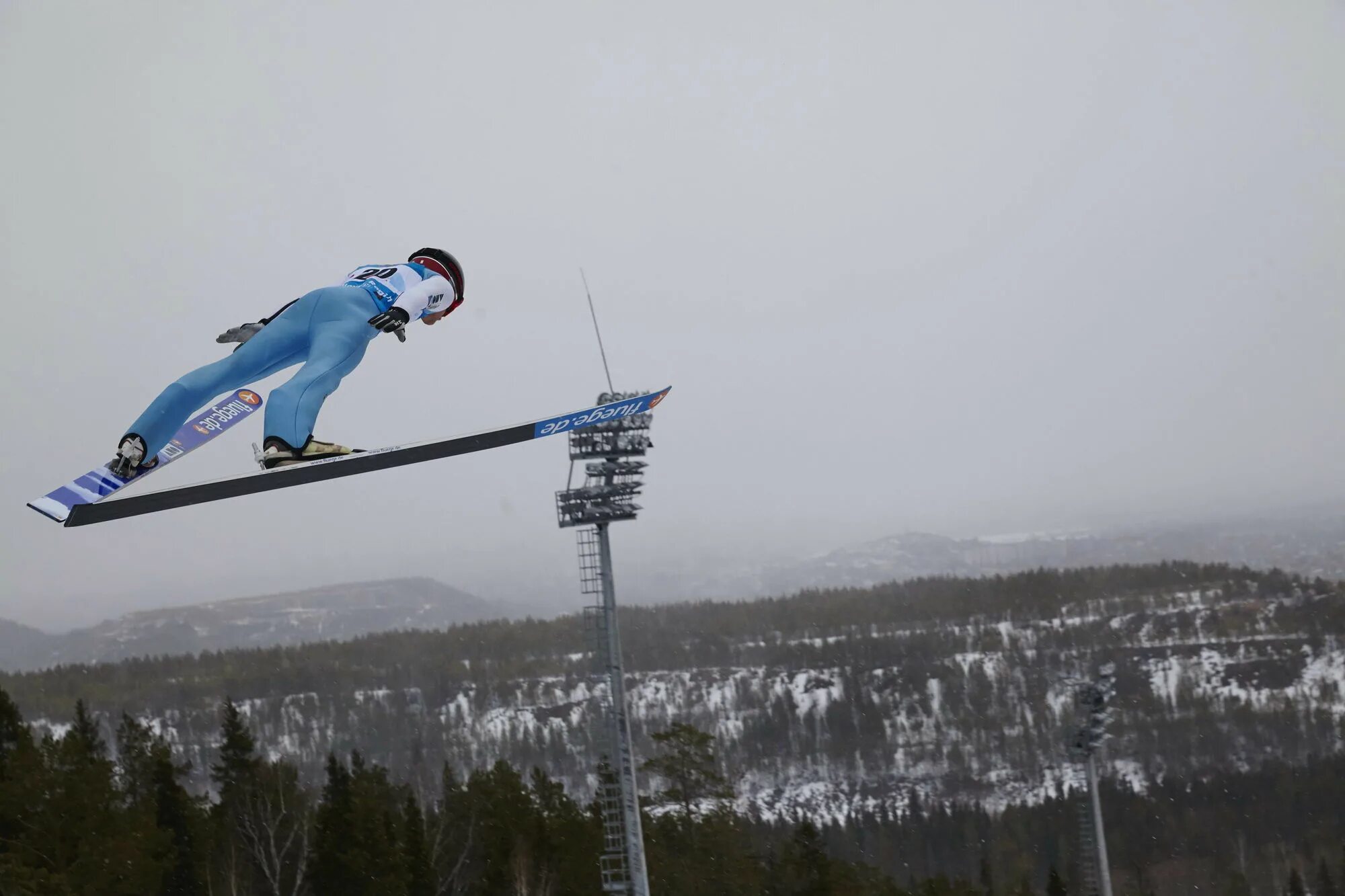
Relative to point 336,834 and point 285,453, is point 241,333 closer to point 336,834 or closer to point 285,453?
point 285,453

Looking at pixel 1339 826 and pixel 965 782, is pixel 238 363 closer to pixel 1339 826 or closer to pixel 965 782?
pixel 1339 826

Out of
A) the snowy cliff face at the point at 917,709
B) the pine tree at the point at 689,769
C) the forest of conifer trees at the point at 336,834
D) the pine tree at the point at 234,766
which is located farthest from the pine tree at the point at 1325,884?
the pine tree at the point at 234,766

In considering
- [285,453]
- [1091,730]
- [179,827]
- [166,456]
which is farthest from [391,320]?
[179,827]

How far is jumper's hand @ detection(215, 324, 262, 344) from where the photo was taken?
296 inches

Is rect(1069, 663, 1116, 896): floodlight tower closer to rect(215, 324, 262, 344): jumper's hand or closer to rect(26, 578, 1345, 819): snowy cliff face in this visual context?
rect(215, 324, 262, 344): jumper's hand

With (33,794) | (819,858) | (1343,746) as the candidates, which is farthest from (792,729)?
(33,794)

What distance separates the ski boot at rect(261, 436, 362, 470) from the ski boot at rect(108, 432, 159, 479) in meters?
0.81

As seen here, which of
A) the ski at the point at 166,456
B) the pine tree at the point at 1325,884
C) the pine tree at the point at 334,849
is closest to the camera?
the ski at the point at 166,456

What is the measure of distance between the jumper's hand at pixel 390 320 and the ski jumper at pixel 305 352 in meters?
0.04

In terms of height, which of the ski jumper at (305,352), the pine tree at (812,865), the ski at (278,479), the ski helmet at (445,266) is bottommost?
the pine tree at (812,865)

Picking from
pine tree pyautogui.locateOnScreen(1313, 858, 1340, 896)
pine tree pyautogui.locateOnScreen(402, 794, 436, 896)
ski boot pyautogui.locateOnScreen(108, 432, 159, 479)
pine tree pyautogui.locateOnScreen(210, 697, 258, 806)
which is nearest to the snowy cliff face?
pine tree pyautogui.locateOnScreen(1313, 858, 1340, 896)

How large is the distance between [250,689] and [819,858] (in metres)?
133

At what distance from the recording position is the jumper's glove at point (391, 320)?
7.43 meters

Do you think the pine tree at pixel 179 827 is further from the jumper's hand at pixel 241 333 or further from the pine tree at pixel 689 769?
the jumper's hand at pixel 241 333
